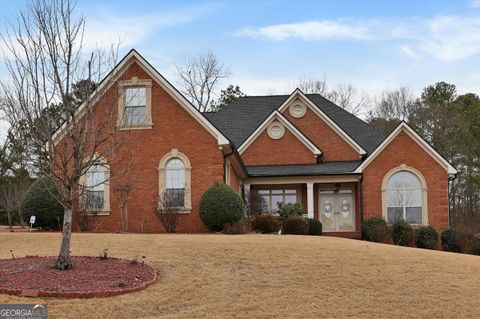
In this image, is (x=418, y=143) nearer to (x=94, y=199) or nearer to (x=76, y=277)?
(x=94, y=199)

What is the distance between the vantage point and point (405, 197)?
27609 millimetres

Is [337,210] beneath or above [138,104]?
beneath

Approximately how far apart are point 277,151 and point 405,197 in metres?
6.89

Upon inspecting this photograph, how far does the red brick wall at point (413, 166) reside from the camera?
27219 mm

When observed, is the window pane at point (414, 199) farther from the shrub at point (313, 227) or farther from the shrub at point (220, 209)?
the shrub at point (220, 209)

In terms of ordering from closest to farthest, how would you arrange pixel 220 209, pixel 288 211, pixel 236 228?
pixel 236 228 < pixel 220 209 < pixel 288 211

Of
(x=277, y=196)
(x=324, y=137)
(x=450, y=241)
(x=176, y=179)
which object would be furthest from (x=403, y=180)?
(x=176, y=179)

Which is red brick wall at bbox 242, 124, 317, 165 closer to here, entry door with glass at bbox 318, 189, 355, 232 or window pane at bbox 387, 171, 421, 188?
entry door with glass at bbox 318, 189, 355, 232

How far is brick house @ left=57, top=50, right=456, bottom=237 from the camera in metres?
23.2

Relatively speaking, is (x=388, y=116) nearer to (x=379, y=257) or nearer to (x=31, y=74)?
(x=379, y=257)

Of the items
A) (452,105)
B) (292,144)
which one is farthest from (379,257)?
(452,105)

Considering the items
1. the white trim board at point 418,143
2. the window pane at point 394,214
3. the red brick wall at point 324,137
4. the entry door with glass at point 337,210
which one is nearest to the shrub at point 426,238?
the window pane at point 394,214

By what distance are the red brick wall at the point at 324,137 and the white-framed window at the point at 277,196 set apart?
263 centimetres

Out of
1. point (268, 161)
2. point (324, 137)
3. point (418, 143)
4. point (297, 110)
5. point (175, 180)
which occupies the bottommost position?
point (175, 180)
